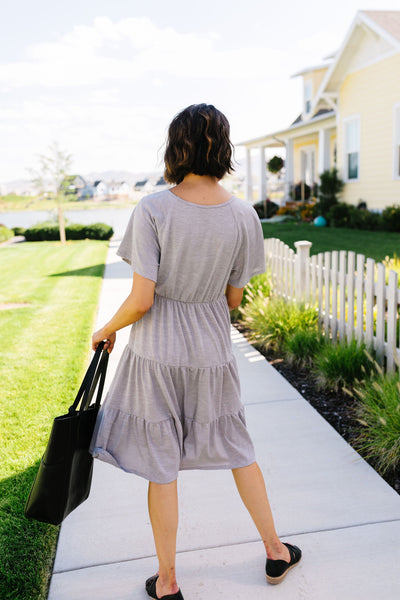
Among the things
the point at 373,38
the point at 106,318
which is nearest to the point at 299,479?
the point at 106,318

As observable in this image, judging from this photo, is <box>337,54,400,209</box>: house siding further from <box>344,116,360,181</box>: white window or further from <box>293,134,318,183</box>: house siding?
<box>293,134,318,183</box>: house siding

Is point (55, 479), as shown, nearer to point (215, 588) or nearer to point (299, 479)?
point (215, 588)

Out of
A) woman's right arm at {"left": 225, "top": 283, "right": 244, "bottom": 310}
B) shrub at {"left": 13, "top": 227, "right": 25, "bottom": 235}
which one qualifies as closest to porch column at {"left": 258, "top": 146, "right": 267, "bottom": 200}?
shrub at {"left": 13, "top": 227, "right": 25, "bottom": 235}

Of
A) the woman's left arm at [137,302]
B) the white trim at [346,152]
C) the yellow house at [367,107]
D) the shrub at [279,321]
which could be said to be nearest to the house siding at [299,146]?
the yellow house at [367,107]

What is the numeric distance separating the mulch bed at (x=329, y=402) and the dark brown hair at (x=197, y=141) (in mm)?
2158

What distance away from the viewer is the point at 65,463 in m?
2.00

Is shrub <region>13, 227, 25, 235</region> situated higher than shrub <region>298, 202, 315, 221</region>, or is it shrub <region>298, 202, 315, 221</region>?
shrub <region>298, 202, 315, 221</region>

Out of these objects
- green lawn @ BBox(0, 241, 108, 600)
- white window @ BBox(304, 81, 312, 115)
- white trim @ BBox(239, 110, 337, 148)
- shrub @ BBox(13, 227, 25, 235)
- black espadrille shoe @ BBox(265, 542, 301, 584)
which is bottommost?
shrub @ BBox(13, 227, 25, 235)

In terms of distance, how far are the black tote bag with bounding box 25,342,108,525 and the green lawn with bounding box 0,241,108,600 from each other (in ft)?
Result: 1.62

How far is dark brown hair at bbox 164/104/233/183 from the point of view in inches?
76.3

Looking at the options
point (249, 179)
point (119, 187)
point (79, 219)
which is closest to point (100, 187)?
point (119, 187)

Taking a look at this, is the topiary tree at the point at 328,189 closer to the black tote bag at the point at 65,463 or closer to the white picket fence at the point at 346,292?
the white picket fence at the point at 346,292

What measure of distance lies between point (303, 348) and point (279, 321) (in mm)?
569

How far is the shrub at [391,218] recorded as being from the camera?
538 inches
